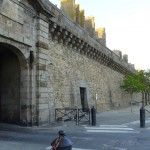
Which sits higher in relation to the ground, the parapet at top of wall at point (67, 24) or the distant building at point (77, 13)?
the distant building at point (77, 13)

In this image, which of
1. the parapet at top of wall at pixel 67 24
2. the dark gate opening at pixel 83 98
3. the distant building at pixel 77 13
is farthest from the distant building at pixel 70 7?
the dark gate opening at pixel 83 98

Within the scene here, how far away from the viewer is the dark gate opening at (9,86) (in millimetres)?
10703

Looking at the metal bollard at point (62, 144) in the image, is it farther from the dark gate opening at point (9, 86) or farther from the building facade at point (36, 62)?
the dark gate opening at point (9, 86)

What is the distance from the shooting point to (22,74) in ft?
34.2

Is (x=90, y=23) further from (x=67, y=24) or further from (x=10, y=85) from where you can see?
(x=10, y=85)

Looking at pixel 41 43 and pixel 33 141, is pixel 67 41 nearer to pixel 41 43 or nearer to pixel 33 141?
pixel 41 43

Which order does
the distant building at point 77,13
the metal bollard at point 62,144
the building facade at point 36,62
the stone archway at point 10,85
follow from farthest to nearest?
the distant building at point 77,13 < the stone archway at point 10,85 < the building facade at point 36,62 < the metal bollard at point 62,144

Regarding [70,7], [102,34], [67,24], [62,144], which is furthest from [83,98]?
[62,144]

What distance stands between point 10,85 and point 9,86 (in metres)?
0.09

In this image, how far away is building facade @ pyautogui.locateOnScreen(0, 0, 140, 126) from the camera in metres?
9.83

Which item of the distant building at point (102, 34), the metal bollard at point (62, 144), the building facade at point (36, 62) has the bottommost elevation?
the metal bollard at point (62, 144)

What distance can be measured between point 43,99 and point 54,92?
1.59 meters

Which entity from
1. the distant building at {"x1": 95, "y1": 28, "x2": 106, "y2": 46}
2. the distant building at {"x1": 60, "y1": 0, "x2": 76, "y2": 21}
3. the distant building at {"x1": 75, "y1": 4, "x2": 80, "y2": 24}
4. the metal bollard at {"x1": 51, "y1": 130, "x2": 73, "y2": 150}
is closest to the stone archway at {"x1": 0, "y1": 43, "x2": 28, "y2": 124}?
the distant building at {"x1": 60, "y1": 0, "x2": 76, "y2": 21}

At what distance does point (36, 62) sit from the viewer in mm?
10633
